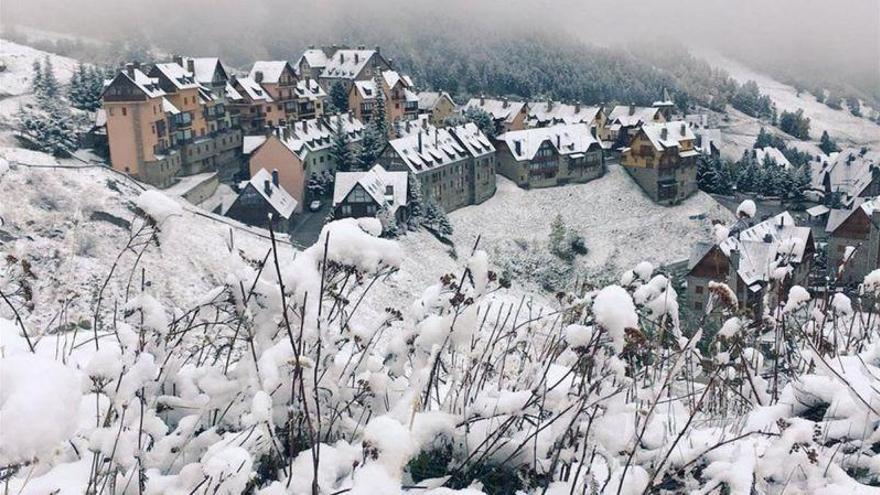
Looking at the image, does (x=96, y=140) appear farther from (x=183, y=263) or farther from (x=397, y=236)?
(x=183, y=263)

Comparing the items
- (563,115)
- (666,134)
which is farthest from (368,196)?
(563,115)

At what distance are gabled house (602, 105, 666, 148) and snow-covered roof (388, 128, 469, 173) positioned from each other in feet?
63.9

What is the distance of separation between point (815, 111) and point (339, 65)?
4263 inches

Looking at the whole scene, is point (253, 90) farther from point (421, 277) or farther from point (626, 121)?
point (626, 121)

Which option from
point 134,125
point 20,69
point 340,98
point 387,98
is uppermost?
point 20,69

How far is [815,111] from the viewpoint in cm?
14562

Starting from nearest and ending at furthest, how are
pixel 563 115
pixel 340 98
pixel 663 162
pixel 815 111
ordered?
1. pixel 663 162
2. pixel 340 98
3. pixel 563 115
4. pixel 815 111

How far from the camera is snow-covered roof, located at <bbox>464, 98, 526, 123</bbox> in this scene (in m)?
69.1

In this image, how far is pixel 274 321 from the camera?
3527 mm

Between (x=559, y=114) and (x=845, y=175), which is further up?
(x=559, y=114)

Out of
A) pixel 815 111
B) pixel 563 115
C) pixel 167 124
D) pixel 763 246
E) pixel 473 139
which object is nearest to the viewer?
pixel 763 246

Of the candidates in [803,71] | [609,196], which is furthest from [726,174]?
[803,71]

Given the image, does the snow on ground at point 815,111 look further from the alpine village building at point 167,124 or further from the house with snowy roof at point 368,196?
the alpine village building at point 167,124

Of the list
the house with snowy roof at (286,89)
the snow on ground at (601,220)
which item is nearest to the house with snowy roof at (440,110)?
the house with snowy roof at (286,89)
